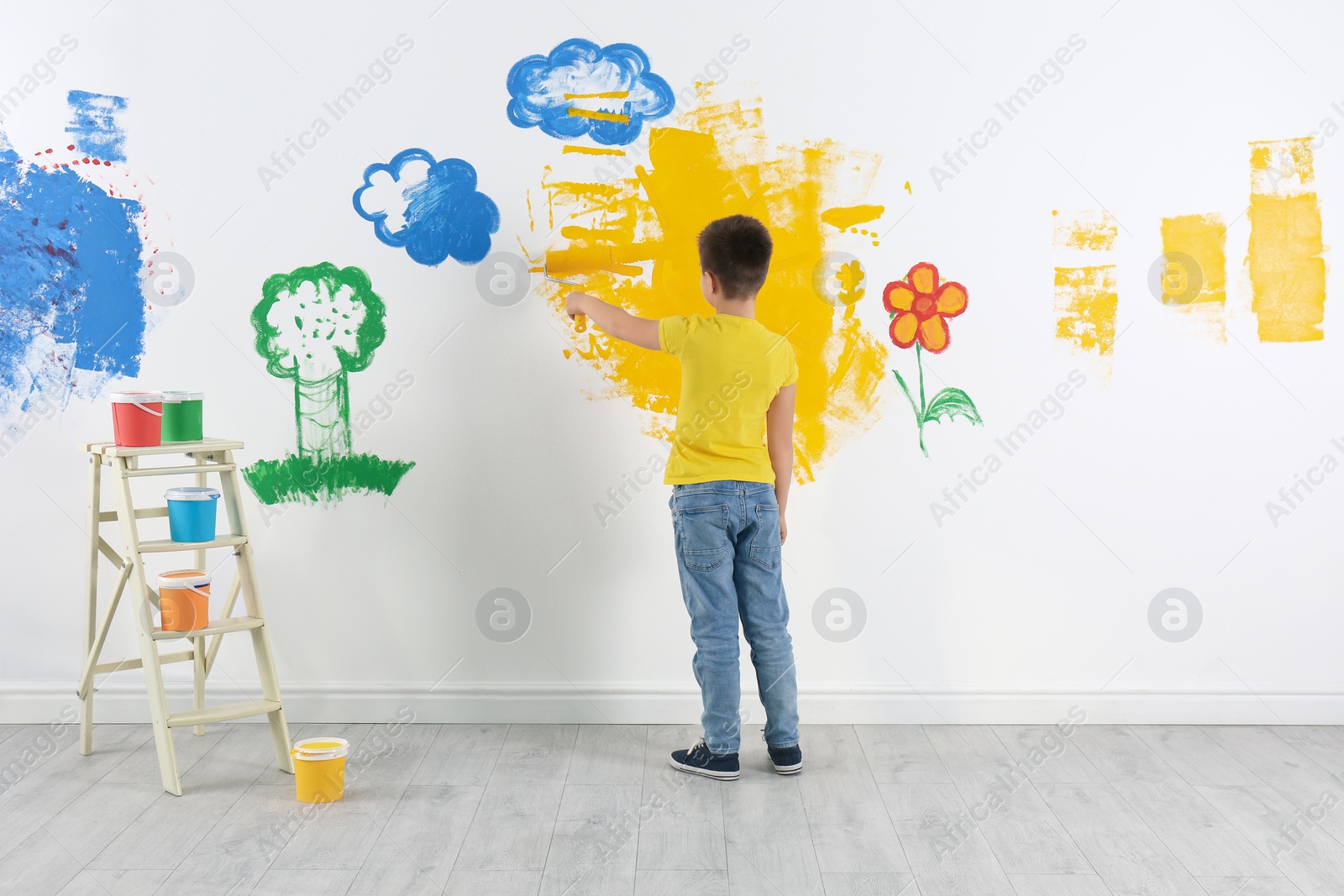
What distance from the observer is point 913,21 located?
2299 millimetres

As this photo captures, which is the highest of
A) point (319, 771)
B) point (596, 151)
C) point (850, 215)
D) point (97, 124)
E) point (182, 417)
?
point (97, 124)

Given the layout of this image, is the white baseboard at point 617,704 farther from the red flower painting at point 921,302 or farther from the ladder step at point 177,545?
the red flower painting at point 921,302

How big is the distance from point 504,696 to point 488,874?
763 mm

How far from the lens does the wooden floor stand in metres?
1.64

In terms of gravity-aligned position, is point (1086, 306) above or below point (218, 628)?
above

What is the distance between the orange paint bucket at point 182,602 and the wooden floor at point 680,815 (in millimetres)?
347

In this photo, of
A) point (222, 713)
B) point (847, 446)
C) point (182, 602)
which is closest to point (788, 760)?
point (847, 446)

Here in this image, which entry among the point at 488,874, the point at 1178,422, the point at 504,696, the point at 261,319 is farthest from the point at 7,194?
the point at 1178,422

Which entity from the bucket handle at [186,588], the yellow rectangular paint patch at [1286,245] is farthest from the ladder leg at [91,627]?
the yellow rectangular paint patch at [1286,245]

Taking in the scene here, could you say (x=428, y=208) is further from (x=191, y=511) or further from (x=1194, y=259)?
(x=1194, y=259)

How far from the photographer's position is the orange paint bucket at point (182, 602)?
2.00 m

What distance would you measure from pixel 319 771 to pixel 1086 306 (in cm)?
205

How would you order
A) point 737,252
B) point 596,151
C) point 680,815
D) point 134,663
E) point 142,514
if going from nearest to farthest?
point 680,815 < point 737,252 < point 142,514 < point 134,663 < point 596,151

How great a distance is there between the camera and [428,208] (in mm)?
2316
